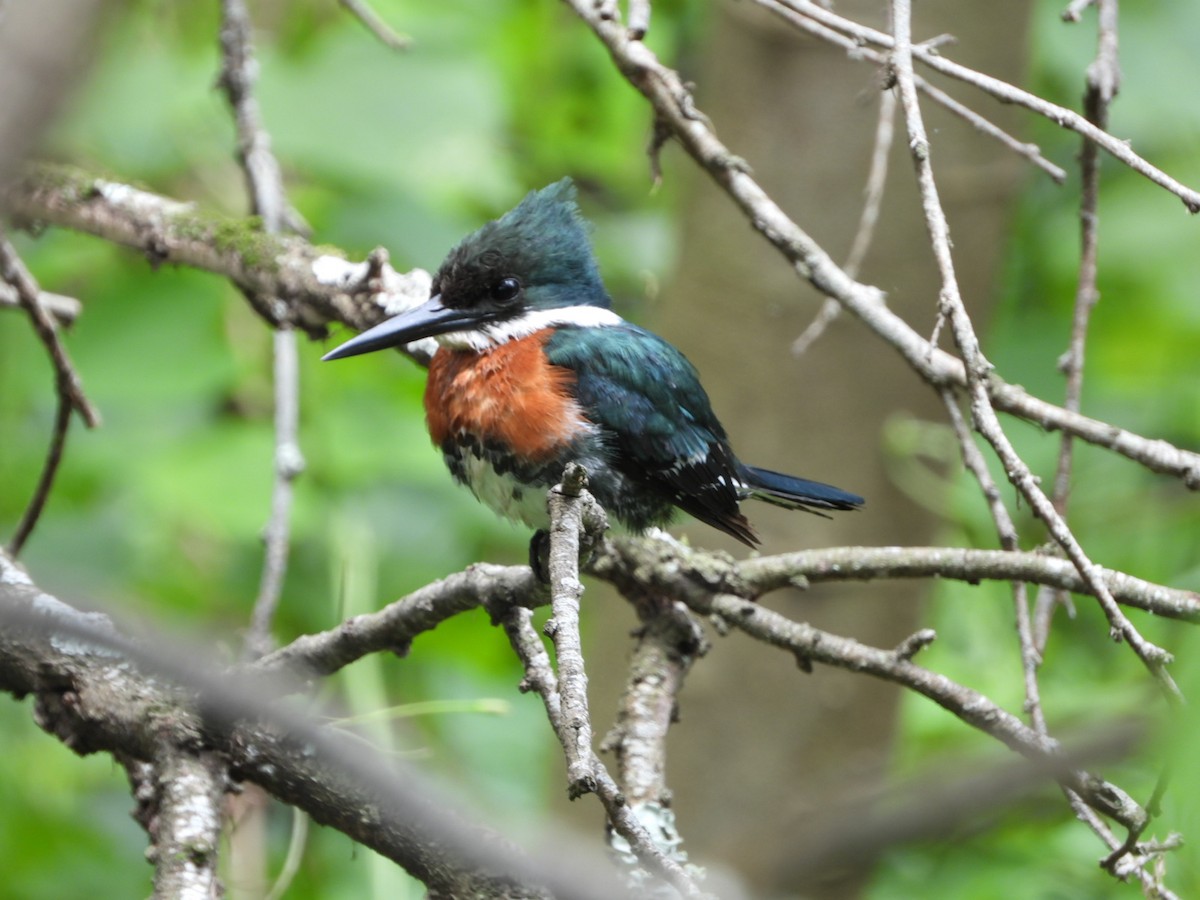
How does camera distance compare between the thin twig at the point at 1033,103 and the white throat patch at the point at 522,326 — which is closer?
the thin twig at the point at 1033,103

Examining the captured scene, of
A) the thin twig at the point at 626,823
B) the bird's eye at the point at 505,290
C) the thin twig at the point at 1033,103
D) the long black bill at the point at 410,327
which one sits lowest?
the thin twig at the point at 626,823

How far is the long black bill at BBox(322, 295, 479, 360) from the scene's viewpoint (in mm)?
2049

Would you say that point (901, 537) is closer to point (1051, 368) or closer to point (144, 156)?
point (1051, 368)

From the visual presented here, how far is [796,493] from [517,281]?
0.65 meters

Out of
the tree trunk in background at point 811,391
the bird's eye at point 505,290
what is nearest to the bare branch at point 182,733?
the bird's eye at point 505,290

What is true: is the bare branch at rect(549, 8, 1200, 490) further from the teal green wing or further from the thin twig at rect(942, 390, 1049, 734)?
the teal green wing

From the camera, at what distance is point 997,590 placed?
393 cm

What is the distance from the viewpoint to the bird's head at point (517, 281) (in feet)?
7.34

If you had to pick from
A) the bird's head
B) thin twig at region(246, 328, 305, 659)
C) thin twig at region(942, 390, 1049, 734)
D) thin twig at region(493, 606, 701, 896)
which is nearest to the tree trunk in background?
the bird's head

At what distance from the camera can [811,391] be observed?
9.73 feet

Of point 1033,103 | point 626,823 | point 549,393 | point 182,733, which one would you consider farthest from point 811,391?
point 626,823

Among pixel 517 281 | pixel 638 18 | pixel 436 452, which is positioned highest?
pixel 436 452

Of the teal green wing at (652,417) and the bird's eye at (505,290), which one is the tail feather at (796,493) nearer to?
the teal green wing at (652,417)

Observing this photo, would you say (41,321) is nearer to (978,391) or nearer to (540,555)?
(540,555)
